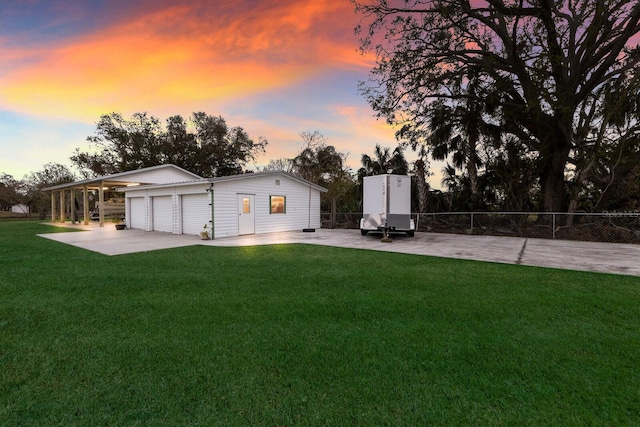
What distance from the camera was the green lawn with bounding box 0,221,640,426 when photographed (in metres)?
1.97

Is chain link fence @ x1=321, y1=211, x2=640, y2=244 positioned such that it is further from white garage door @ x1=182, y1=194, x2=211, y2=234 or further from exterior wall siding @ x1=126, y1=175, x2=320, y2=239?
white garage door @ x1=182, y1=194, x2=211, y2=234

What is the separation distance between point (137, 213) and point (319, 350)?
706 inches

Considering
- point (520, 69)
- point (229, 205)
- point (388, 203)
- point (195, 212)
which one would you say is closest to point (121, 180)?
point (195, 212)

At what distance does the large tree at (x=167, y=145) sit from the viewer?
1217 inches

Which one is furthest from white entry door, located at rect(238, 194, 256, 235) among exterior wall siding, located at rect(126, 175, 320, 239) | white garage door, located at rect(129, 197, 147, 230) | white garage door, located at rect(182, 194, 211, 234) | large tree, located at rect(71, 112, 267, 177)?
large tree, located at rect(71, 112, 267, 177)

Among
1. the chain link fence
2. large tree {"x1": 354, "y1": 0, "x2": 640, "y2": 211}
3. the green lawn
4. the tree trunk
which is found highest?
large tree {"x1": 354, "y1": 0, "x2": 640, "y2": 211}

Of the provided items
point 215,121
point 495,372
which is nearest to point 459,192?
point 495,372

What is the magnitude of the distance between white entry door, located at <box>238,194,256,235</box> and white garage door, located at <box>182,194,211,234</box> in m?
1.37

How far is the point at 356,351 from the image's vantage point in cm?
276

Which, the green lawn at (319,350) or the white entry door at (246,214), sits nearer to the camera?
the green lawn at (319,350)

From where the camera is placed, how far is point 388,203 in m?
11.4

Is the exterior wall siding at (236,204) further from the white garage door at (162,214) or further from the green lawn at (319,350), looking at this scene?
the green lawn at (319,350)

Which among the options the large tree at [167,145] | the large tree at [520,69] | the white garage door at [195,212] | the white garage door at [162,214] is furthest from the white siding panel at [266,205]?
the large tree at [167,145]

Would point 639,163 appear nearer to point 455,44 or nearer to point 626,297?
point 455,44
